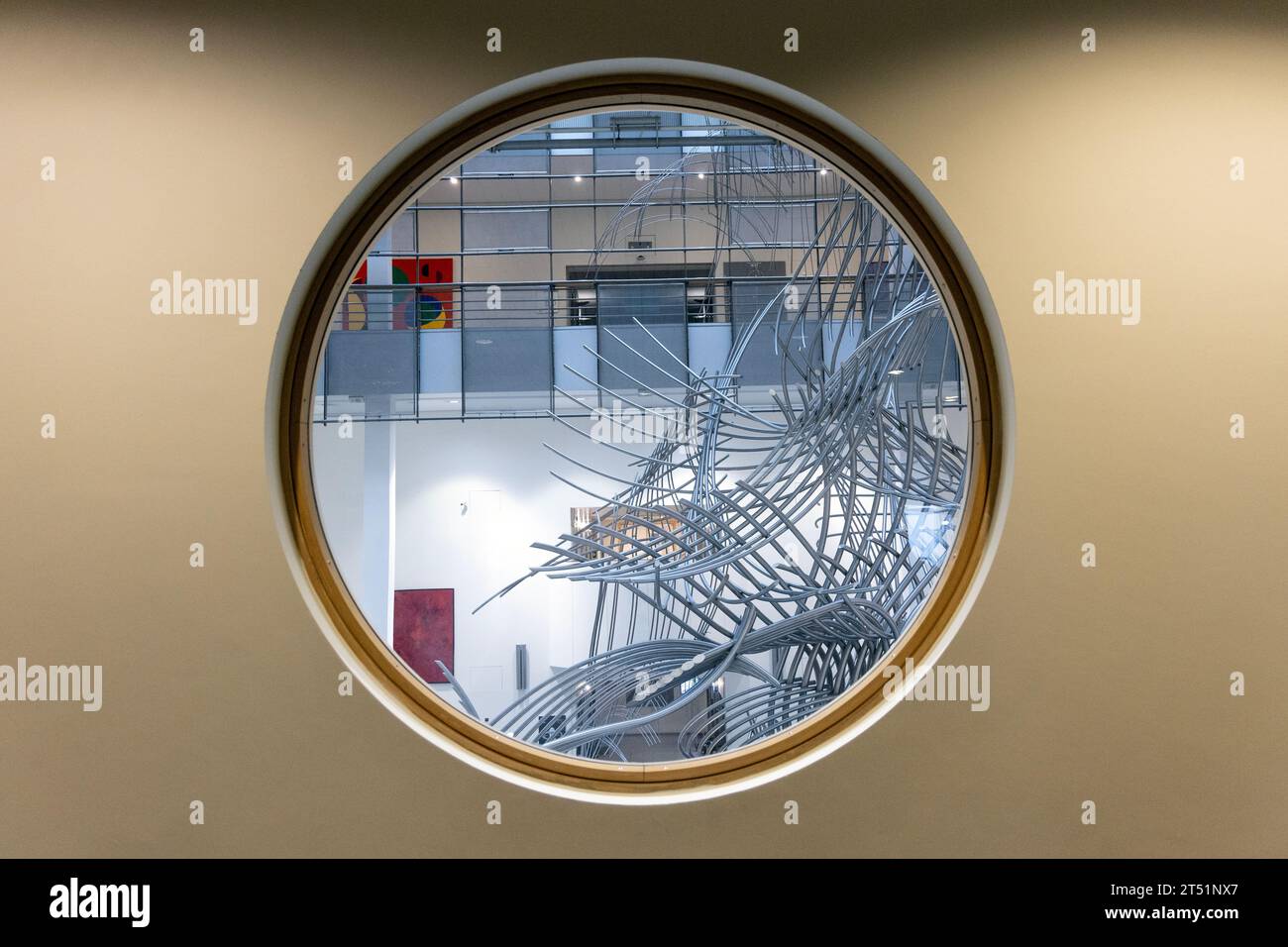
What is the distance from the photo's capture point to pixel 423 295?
2.62 meters

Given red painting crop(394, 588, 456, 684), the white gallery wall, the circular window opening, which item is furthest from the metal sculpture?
red painting crop(394, 588, 456, 684)

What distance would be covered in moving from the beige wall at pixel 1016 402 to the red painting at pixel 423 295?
0.81 m

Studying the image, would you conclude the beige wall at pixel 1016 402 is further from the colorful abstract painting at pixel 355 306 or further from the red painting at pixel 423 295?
the red painting at pixel 423 295

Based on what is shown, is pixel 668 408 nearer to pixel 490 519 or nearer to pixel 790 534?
pixel 790 534

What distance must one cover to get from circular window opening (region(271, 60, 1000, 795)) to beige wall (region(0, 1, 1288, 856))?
0.09 metres

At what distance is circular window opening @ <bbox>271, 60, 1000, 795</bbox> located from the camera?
1.56 m

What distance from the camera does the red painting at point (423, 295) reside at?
7.83 feet

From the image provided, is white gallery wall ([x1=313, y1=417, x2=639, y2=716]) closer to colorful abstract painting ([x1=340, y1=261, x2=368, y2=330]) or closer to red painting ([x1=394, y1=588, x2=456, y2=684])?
red painting ([x1=394, y1=588, x2=456, y2=684])

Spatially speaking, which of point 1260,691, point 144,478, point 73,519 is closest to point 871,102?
point 1260,691

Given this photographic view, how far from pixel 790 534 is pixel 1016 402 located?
901 mm

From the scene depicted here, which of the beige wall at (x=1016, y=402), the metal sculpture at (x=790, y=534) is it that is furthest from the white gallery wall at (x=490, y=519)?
the beige wall at (x=1016, y=402)

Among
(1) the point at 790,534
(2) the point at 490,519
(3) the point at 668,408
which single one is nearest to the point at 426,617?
(2) the point at 490,519
